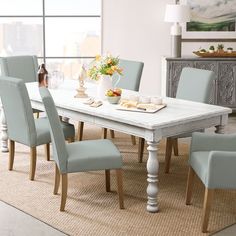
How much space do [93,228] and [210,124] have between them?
1304mm

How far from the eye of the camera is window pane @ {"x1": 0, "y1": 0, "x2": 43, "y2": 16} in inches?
314

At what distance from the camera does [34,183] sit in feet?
16.5

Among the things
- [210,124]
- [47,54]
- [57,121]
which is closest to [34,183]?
[57,121]

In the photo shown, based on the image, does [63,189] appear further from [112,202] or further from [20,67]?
[20,67]

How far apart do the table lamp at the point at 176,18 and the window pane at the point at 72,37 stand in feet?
3.78

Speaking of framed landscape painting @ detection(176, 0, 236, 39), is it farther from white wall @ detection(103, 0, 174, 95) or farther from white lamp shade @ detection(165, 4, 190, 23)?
white lamp shade @ detection(165, 4, 190, 23)

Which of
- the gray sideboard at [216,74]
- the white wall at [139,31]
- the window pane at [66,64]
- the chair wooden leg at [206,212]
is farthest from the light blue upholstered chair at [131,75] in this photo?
the chair wooden leg at [206,212]

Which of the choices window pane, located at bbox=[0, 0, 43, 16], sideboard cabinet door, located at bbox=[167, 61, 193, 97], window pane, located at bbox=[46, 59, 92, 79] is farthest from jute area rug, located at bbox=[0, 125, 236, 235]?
window pane, located at bbox=[0, 0, 43, 16]

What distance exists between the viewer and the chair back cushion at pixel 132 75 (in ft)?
20.1

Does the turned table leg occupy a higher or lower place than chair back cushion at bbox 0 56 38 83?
lower

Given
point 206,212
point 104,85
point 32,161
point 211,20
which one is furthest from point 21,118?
point 211,20

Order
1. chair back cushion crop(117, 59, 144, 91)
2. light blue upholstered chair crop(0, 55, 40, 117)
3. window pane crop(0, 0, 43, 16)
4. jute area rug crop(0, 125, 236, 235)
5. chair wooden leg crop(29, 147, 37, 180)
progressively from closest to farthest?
1. jute area rug crop(0, 125, 236, 235)
2. chair wooden leg crop(29, 147, 37, 180)
3. chair back cushion crop(117, 59, 144, 91)
4. light blue upholstered chair crop(0, 55, 40, 117)
5. window pane crop(0, 0, 43, 16)

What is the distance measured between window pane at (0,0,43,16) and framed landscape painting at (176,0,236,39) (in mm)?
1937

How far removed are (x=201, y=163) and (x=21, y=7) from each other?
15.5ft
